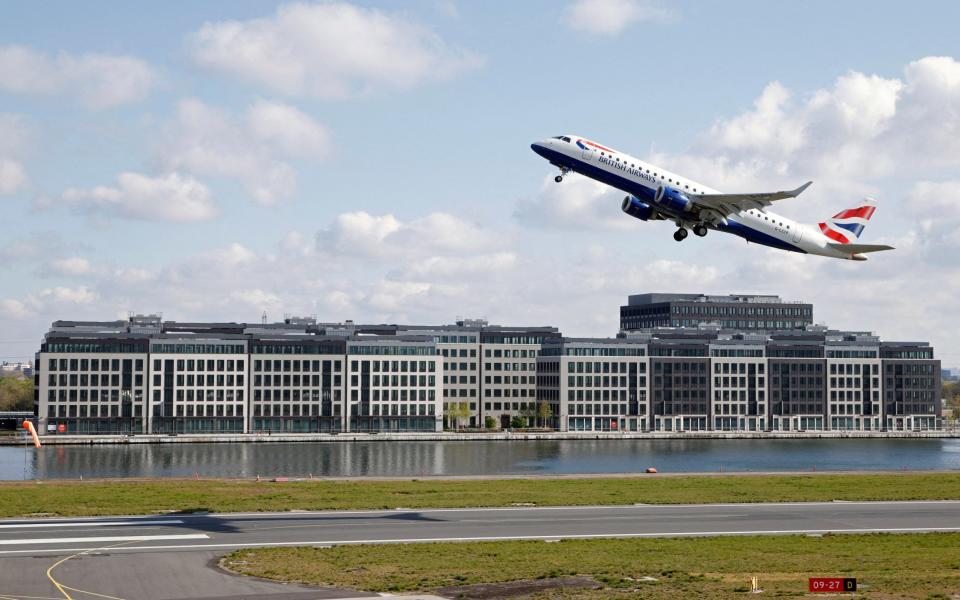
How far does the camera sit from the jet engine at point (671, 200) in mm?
87500

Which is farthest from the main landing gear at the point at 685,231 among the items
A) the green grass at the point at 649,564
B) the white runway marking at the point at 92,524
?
the white runway marking at the point at 92,524

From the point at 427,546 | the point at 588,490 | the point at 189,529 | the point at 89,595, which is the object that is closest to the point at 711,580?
the point at 427,546

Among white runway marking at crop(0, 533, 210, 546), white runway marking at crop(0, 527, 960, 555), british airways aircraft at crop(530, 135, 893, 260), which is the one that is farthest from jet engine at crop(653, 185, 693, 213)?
white runway marking at crop(0, 533, 210, 546)

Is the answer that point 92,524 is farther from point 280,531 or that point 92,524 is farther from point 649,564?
point 649,564

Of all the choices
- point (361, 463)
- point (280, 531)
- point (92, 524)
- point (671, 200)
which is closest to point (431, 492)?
point (280, 531)

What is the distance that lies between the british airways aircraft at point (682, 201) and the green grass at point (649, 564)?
30341mm

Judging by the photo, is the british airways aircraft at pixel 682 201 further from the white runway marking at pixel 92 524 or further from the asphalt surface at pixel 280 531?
the white runway marking at pixel 92 524

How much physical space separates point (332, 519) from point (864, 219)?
5565 cm

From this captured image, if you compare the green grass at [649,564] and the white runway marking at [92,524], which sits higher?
the white runway marking at [92,524]

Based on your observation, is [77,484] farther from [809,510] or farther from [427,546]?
[809,510]

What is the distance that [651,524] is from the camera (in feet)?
239

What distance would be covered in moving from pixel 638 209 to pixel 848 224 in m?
22.4

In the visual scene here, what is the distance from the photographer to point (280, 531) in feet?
223

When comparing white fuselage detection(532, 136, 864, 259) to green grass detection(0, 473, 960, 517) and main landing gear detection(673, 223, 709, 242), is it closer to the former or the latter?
main landing gear detection(673, 223, 709, 242)
